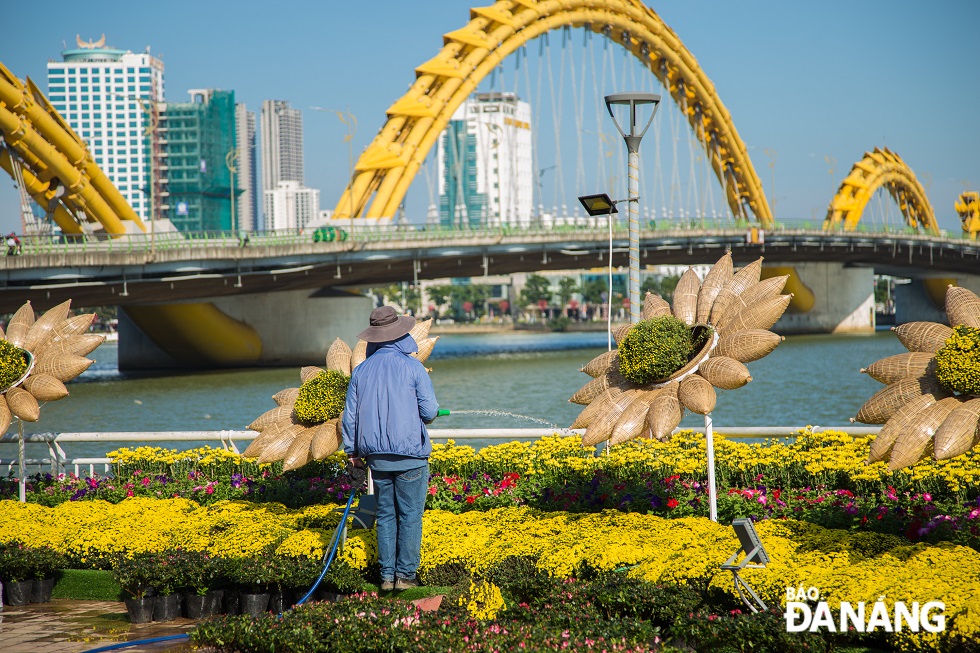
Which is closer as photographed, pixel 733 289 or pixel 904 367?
pixel 904 367

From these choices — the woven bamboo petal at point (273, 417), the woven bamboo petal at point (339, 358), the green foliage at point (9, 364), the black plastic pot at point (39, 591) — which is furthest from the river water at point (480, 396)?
the black plastic pot at point (39, 591)

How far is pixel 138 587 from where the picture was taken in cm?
813

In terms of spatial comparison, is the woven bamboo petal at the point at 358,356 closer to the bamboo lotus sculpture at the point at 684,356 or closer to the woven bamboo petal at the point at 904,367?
the bamboo lotus sculpture at the point at 684,356

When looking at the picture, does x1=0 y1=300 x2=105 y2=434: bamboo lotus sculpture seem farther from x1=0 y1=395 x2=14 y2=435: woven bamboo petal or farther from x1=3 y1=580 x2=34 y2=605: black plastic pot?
x1=3 y1=580 x2=34 y2=605: black plastic pot

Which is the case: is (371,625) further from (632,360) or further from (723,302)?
(723,302)

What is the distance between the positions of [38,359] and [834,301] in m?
78.5

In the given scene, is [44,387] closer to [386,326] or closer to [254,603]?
[254,603]

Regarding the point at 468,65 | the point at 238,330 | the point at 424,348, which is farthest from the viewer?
the point at 468,65

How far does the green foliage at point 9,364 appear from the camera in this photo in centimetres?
1099

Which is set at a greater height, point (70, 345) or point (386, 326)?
point (386, 326)

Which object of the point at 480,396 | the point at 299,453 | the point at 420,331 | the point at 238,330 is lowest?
the point at 480,396

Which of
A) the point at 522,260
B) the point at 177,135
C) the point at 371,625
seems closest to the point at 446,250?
the point at 522,260

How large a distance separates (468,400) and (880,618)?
29983 mm

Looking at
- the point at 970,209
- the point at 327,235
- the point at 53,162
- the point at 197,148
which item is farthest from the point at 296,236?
the point at 197,148
